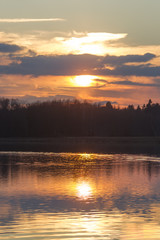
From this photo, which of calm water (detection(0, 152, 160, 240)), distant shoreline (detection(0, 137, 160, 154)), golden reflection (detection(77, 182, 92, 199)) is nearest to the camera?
calm water (detection(0, 152, 160, 240))

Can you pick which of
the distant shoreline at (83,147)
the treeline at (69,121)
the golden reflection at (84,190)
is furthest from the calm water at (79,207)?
the treeline at (69,121)

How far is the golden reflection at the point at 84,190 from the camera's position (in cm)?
2117

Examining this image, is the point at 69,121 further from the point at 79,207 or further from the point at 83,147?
the point at 79,207

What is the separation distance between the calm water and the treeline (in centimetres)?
9971

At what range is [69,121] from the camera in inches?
5837

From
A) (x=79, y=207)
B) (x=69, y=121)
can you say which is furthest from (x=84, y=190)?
(x=69, y=121)

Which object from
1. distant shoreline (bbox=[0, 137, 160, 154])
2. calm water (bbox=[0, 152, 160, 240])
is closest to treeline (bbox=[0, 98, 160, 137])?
distant shoreline (bbox=[0, 137, 160, 154])

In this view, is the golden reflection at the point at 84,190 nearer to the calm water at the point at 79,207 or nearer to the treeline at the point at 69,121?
the calm water at the point at 79,207

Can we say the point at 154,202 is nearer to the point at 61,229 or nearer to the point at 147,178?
the point at 61,229

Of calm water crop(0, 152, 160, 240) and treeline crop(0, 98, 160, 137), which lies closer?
calm water crop(0, 152, 160, 240)

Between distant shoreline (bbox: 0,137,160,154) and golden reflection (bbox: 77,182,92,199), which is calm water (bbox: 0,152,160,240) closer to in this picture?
golden reflection (bbox: 77,182,92,199)

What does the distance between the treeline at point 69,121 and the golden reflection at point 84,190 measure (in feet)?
332

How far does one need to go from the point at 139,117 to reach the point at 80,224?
525ft

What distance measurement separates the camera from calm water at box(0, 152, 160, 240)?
13484mm
